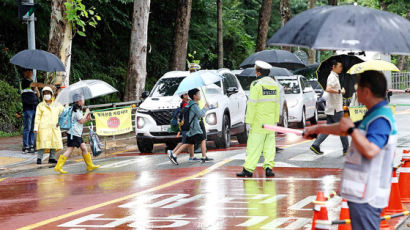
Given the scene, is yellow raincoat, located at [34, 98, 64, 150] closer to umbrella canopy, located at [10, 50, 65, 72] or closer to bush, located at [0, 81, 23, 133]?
umbrella canopy, located at [10, 50, 65, 72]

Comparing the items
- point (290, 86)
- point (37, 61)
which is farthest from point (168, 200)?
point (290, 86)

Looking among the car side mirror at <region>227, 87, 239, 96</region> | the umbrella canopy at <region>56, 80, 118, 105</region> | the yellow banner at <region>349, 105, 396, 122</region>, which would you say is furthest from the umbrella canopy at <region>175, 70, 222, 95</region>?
the yellow banner at <region>349, 105, 396, 122</region>

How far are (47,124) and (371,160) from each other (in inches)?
453

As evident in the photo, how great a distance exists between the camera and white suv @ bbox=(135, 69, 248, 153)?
18.4 meters

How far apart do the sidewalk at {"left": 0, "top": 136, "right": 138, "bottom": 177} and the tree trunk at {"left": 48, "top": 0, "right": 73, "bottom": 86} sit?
212cm

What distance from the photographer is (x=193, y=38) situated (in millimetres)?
36125

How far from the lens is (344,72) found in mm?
16062

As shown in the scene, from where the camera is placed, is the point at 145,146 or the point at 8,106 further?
the point at 8,106

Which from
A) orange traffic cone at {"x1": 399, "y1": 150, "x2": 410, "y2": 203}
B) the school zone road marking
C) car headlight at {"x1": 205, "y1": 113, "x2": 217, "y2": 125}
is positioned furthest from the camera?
car headlight at {"x1": 205, "y1": 113, "x2": 217, "y2": 125}

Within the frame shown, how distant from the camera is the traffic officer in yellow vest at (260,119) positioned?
13.0 m

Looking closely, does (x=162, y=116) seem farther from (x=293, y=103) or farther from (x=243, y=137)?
(x=293, y=103)

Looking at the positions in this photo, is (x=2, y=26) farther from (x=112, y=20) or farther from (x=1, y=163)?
(x=1, y=163)

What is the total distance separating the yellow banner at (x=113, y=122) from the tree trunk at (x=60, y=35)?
193 centimetres

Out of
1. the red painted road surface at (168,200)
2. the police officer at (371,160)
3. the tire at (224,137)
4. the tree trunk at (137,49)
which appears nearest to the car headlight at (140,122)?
the tire at (224,137)
